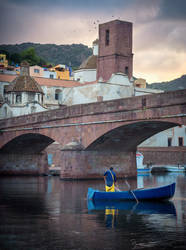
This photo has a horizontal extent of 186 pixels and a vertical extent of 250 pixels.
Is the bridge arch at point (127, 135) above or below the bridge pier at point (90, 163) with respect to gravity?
above

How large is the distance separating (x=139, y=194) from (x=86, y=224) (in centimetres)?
592

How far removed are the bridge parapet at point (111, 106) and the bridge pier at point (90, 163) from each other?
10.1ft

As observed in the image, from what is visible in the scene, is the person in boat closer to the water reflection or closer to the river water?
the water reflection

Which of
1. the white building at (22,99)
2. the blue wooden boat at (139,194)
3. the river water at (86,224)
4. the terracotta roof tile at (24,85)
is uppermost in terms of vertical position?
the terracotta roof tile at (24,85)

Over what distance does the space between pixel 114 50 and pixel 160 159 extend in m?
16.2

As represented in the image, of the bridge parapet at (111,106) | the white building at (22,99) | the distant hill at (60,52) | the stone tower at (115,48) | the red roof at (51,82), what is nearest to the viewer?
the bridge parapet at (111,106)

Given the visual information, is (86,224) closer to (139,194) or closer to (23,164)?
(139,194)

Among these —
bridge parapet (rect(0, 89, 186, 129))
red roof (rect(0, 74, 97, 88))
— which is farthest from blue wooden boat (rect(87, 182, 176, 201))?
red roof (rect(0, 74, 97, 88))

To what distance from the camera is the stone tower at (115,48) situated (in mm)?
64375

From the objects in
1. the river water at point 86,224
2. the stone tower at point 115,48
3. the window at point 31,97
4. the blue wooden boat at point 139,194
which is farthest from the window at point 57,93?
the blue wooden boat at point 139,194

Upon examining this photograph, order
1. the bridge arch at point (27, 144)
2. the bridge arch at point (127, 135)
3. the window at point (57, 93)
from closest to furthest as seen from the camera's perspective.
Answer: the bridge arch at point (127, 135), the bridge arch at point (27, 144), the window at point (57, 93)

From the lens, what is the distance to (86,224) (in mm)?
15508

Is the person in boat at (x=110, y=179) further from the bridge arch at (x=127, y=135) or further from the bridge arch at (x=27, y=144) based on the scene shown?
the bridge arch at (x=27, y=144)

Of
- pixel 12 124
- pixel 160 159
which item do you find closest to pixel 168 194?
pixel 12 124
